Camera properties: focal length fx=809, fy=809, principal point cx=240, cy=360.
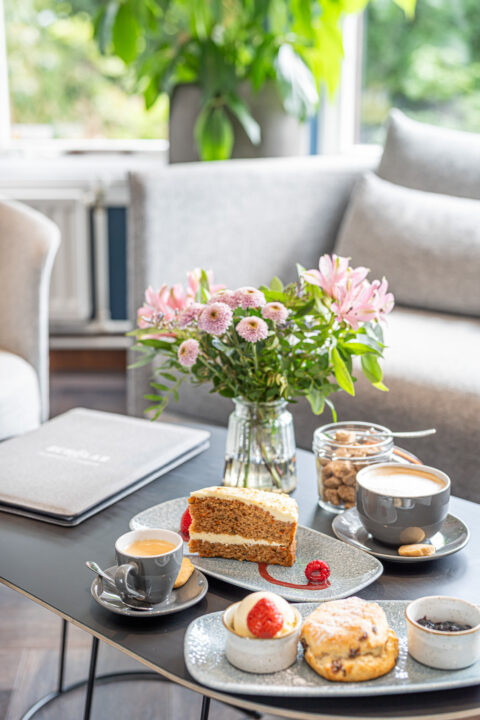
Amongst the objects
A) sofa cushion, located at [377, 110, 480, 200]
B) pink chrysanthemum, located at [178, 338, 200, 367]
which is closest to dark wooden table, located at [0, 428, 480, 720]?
pink chrysanthemum, located at [178, 338, 200, 367]

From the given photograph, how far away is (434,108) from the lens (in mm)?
3084

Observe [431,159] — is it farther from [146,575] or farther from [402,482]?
[146,575]

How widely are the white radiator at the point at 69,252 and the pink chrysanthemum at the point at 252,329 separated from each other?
2.30m

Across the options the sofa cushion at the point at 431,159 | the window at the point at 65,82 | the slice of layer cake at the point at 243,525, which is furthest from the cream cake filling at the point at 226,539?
the window at the point at 65,82

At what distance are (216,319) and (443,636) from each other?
43cm

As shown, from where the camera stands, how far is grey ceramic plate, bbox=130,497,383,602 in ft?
2.81

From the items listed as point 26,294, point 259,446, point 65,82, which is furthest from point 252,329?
point 65,82

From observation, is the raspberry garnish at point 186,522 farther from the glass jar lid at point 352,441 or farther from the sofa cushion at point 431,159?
the sofa cushion at point 431,159

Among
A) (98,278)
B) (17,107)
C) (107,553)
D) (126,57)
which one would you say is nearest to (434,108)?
(126,57)

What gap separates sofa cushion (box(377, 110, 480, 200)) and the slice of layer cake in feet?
4.51

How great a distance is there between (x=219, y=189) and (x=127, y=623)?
1.46 meters

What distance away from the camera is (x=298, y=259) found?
86.6 inches

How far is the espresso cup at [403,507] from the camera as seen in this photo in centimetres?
91

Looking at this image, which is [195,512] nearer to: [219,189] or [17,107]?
[219,189]
